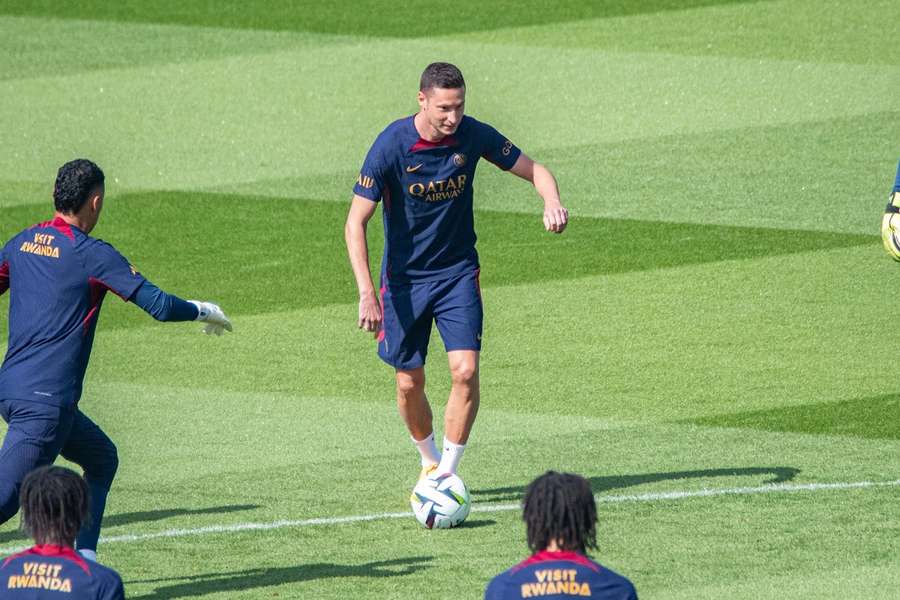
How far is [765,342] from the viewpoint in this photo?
15102mm

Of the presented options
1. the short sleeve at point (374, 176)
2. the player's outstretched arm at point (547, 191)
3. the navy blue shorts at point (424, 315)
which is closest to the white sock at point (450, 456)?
the navy blue shorts at point (424, 315)

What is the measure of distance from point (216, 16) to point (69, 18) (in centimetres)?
252

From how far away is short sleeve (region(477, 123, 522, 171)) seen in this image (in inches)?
437

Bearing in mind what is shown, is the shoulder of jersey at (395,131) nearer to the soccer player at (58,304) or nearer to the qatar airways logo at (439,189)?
the qatar airways logo at (439,189)

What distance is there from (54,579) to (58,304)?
266 cm

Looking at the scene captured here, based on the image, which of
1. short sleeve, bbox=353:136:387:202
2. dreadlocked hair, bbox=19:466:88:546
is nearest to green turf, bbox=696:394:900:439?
short sleeve, bbox=353:136:387:202

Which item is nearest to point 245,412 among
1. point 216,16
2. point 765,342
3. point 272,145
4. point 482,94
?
point 765,342

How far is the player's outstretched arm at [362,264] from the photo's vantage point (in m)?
10.4

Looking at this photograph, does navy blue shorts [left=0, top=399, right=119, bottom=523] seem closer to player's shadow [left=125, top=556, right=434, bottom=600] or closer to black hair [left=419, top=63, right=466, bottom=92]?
player's shadow [left=125, top=556, right=434, bottom=600]

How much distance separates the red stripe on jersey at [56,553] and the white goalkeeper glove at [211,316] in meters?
2.67

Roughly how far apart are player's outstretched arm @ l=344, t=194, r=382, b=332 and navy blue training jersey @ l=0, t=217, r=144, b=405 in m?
1.68

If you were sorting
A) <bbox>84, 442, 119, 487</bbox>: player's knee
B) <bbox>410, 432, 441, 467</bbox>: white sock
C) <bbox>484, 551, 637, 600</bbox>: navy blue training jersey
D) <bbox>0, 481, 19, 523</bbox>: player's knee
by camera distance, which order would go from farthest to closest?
<bbox>410, 432, 441, 467</bbox>: white sock
<bbox>84, 442, 119, 487</bbox>: player's knee
<bbox>0, 481, 19, 523</bbox>: player's knee
<bbox>484, 551, 637, 600</bbox>: navy blue training jersey

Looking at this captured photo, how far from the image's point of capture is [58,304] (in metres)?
9.12

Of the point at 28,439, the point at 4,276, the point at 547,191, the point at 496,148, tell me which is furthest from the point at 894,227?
the point at 28,439
